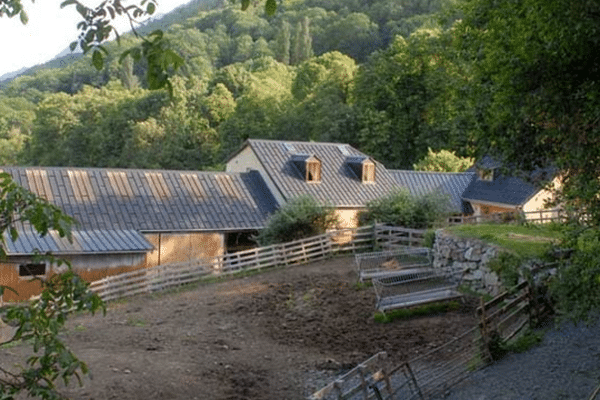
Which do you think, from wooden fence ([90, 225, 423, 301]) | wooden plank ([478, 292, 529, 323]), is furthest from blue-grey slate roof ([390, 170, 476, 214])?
wooden plank ([478, 292, 529, 323])

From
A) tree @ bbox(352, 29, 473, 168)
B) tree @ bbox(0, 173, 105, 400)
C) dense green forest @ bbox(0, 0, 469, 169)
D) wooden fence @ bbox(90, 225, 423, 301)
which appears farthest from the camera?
dense green forest @ bbox(0, 0, 469, 169)

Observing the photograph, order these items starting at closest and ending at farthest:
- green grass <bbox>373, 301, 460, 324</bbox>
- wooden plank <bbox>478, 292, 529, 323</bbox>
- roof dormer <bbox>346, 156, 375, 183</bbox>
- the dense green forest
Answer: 1. wooden plank <bbox>478, 292, 529, 323</bbox>
2. green grass <bbox>373, 301, 460, 324</bbox>
3. roof dormer <bbox>346, 156, 375, 183</bbox>
4. the dense green forest

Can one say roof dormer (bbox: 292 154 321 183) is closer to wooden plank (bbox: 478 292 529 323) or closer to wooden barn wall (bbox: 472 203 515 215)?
wooden barn wall (bbox: 472 203 515 215)

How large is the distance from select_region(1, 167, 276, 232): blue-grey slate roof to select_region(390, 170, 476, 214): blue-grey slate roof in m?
7.83

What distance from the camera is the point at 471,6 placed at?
1412 cm

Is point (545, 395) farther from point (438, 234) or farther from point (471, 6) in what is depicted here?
point (438, 234)

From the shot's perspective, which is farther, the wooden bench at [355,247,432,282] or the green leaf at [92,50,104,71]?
the wooden bench at [355,247,432,282]

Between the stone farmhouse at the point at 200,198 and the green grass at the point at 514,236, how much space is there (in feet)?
30.6

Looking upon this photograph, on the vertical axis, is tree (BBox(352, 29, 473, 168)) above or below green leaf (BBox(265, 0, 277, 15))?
above

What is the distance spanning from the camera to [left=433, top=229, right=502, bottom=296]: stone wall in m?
20.0

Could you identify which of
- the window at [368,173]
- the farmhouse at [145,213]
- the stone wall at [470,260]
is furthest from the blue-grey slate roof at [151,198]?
the stone wall at [470,260]

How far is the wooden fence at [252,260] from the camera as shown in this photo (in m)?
24.7

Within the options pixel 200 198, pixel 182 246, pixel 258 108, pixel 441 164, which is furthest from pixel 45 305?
pixel 258 108

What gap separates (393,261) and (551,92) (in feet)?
49.3
